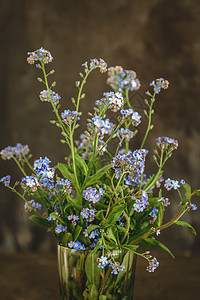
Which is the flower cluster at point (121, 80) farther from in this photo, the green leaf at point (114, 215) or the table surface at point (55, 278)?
the table surface at point (55, 278)

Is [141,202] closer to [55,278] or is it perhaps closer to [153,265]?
[153,265]

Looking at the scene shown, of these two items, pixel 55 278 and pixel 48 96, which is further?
pixel 55 278

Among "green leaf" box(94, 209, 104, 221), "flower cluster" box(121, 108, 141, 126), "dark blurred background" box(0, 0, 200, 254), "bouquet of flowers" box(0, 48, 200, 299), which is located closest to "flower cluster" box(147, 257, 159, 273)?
"bouquet of flowers" box(0, 48, 200, 299)

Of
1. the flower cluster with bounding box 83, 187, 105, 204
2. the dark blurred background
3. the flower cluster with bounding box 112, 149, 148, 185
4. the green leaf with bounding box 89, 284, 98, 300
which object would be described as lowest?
the green leaf with bounding box 89, 284, 98, 300

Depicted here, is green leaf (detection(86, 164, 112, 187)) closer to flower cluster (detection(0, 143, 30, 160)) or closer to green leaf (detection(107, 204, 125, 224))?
green leaf (detection(107, 204, 125, 224))

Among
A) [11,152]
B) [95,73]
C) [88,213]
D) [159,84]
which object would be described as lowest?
[88,213]

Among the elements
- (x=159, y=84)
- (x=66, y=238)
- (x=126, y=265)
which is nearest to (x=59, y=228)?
(x=66, y=238)

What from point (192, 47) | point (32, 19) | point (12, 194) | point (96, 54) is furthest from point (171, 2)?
point (12, 194)

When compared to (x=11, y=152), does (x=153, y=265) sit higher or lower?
lower
